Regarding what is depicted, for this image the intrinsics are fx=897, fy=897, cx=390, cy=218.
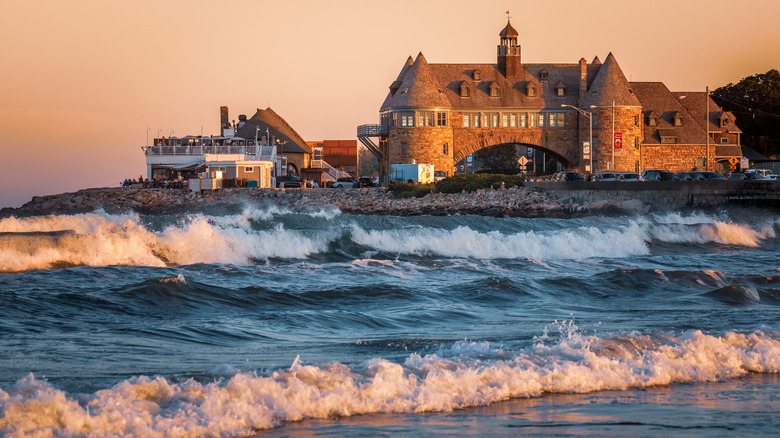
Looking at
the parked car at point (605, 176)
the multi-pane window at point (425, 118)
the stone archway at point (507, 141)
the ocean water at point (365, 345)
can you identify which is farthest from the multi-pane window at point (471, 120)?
the ocean water at point (365, 345)

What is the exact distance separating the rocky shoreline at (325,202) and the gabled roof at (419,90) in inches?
489

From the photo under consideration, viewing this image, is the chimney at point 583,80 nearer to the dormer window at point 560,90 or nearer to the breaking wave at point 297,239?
the dormer window at point 560,90

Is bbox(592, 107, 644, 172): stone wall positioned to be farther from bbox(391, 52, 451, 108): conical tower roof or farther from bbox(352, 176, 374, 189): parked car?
bbox(352, 176, 374, 189): parked car

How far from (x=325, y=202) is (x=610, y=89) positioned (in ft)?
103

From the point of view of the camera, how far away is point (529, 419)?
25.0 ft

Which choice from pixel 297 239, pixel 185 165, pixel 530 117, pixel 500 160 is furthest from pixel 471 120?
pixel 297 239

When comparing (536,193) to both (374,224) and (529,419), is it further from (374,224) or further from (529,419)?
(529,419)

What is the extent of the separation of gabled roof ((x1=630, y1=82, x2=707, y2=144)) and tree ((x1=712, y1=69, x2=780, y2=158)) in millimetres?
17784

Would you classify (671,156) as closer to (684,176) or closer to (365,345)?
(684,176)

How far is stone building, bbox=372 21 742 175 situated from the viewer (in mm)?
79000

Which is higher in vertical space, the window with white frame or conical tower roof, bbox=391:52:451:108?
conical tower roof, bbox=391:52:451:108

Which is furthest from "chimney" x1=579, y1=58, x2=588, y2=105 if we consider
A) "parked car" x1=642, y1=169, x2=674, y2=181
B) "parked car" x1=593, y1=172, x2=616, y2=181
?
"parked car" x1=642, y1=169, x2=674, y2=181

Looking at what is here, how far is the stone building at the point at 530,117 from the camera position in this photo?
7900 centimetres

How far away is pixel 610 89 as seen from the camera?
79.8 m
